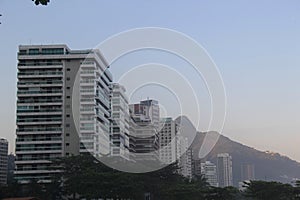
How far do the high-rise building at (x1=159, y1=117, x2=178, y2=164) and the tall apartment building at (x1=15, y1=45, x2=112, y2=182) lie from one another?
14.8 feet

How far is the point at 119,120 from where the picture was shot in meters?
42.9

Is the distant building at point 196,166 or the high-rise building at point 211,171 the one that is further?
the high-rise building at point 211,171

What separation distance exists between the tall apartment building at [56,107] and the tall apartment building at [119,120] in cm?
92

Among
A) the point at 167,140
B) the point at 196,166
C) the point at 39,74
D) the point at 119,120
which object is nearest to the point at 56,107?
the point at 39,74

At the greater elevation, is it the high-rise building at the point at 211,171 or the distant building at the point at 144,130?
the distant building at the point at 144,130

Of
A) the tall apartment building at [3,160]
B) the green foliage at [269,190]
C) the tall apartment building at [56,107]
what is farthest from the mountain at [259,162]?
the green foliage at [269,190]

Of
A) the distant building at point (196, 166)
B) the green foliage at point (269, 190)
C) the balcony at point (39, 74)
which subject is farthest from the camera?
the distant building at point (196, 166)

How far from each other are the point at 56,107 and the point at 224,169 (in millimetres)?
36260

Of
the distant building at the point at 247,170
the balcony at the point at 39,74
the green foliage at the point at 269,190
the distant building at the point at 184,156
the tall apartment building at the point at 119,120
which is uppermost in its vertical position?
the balcony at the point at 39,74

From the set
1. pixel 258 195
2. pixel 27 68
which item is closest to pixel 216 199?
pixel 258 195

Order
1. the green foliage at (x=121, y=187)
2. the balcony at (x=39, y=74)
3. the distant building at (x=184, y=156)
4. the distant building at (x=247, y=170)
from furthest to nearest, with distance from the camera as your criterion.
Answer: the distant building at (x=247, y=170) < the distant building at (x=184, y=156) < the balcony at (x=39, y=74) < the green foliage at (x=121, y=187)

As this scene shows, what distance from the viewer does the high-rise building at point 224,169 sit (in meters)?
69.8

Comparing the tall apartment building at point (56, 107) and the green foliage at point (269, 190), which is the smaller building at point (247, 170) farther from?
the green foliage at point (269, 190)

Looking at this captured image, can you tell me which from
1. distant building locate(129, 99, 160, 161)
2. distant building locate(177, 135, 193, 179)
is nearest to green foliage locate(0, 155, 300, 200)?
distant building locate(129, 99, 160, 161)
